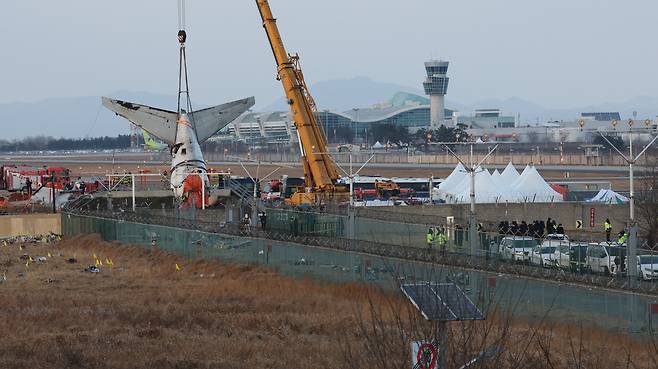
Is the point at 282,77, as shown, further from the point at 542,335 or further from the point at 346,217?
the point at 542,335

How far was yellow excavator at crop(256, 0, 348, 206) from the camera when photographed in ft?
244

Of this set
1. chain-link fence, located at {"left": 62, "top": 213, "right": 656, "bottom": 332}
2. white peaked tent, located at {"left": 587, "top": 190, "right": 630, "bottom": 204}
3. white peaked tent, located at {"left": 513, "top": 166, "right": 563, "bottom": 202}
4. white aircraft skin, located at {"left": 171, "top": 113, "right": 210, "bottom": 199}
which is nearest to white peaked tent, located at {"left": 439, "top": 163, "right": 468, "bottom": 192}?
white peaked tent, located at {"left": 513, "top": 166, "right": 563, "bottom": 202}

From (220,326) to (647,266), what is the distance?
10030mm

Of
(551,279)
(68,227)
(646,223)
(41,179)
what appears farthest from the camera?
(41,179)

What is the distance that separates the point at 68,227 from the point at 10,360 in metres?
34.4

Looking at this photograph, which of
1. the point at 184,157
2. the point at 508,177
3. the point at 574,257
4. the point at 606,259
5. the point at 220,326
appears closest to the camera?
the point at 220,326

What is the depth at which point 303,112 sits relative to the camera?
Answer: 75.0m

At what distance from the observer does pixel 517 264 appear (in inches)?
1342

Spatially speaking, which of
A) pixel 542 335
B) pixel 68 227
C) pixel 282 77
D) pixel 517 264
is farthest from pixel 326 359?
pixel 282 77

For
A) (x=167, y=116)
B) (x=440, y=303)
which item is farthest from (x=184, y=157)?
(x=440, y=303)

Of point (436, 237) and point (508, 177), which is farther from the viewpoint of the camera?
point (508, 177)

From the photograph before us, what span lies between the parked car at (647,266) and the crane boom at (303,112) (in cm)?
4224

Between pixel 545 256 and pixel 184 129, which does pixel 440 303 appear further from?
pixel 184 129

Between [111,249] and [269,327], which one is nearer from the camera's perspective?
[269,327]
